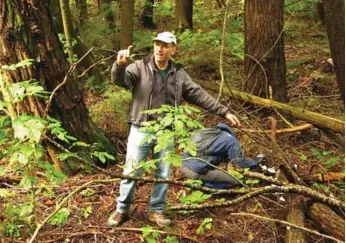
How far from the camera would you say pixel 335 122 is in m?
5.97

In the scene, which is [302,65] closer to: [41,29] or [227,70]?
[227,70]

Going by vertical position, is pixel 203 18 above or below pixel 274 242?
above

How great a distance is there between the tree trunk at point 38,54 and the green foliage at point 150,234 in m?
1.91

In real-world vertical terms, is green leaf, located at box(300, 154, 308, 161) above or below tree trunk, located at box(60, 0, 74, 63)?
below

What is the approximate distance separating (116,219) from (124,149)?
2.03m

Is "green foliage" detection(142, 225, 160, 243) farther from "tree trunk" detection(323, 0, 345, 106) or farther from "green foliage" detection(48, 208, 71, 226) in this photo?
"tree trunk" detection(323, 0, 345, 106)

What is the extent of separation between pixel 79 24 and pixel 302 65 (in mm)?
5512

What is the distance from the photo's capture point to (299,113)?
21.5 feet

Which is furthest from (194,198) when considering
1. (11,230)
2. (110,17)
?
(110,17)

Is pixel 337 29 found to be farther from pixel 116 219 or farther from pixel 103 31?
pixel 103 31

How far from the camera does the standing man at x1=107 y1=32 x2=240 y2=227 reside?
168 inches

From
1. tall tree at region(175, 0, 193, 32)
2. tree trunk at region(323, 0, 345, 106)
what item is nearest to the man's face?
tree trunk at region(323, 0, 345, 106)

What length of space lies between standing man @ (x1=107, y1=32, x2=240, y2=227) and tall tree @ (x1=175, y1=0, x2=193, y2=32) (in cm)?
972

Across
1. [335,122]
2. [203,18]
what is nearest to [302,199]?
[335,122]
